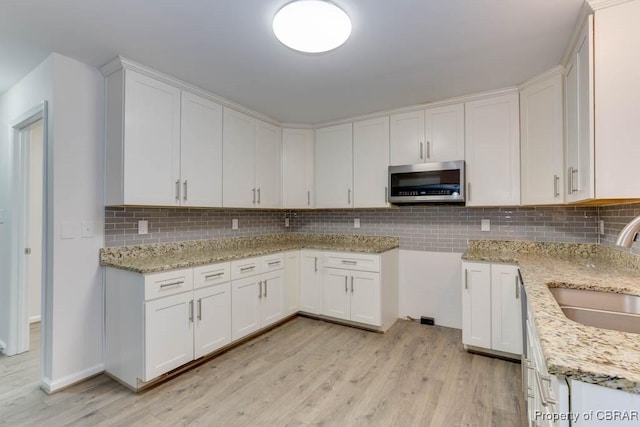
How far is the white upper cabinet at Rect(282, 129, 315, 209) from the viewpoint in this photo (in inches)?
146

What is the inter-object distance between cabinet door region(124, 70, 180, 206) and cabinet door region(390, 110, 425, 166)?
2.11 m

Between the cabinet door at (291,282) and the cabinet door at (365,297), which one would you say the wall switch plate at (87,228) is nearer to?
the cabinet door at (291,282)

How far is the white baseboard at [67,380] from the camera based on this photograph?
207 centimetres

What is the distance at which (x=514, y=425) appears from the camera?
1.72 m

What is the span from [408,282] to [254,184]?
206cm

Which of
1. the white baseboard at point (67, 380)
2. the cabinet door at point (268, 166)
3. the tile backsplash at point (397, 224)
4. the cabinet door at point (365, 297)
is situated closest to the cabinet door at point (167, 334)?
the white baseboard at point (67, 380)

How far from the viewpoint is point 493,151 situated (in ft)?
9.04

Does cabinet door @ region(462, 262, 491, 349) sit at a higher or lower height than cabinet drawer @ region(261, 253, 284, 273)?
lower

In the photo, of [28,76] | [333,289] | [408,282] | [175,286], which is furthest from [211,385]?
[28,76]

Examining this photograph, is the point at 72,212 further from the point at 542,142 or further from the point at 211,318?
the point at 542,142

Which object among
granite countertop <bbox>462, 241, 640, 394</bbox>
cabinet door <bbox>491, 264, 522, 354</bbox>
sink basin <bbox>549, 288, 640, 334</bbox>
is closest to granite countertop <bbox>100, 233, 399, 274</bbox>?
cabinet door <bbox>491, 264, 522, 354</bbox>

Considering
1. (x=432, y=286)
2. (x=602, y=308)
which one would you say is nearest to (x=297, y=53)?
(x=602, y=308)

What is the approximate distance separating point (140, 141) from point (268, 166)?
4.72 ft

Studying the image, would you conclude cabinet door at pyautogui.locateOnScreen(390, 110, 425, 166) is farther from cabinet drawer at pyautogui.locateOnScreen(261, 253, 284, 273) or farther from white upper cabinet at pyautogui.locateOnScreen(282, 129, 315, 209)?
cabinet drawer at pyautogui.locateOnScreen(261, 253, 284, 273)
